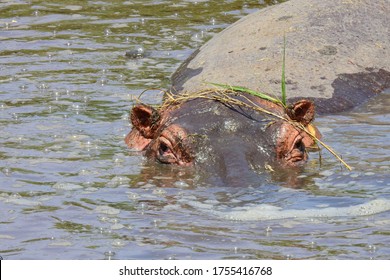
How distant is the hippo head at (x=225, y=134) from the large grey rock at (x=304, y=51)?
123 centimetres

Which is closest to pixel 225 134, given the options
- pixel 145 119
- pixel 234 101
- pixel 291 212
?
pixel 234 101

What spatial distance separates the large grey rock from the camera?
11078 millimetres

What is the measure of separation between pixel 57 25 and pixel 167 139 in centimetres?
615

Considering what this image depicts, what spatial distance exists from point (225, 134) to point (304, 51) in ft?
8.90

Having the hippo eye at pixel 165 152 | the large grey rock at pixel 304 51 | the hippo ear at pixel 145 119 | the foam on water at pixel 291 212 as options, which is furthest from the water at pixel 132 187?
the large grey rock at pixel 304 51

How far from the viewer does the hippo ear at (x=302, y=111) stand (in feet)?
30.7

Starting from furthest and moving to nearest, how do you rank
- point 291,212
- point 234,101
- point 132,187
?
1. point 234,101
2. point 132,187
3. point 291,212

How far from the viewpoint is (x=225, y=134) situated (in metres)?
9.02

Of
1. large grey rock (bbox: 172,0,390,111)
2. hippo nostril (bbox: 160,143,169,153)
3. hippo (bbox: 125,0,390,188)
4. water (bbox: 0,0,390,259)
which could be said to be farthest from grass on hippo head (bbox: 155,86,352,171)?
large grey rock (bbox: 172,0,390,111)

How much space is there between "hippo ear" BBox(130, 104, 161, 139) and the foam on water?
1682 mm

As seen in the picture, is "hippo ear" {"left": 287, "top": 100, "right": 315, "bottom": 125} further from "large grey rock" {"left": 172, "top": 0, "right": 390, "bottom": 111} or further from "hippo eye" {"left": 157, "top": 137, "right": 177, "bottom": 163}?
"large grey rock" {"left": 172, "top": 0, "right": 390, "bottom": 111}

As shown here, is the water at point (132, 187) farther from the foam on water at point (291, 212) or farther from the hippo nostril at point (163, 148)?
the hippo nostril at point (163, 148)

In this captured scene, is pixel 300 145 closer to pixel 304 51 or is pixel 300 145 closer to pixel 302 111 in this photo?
pixel 302 111
